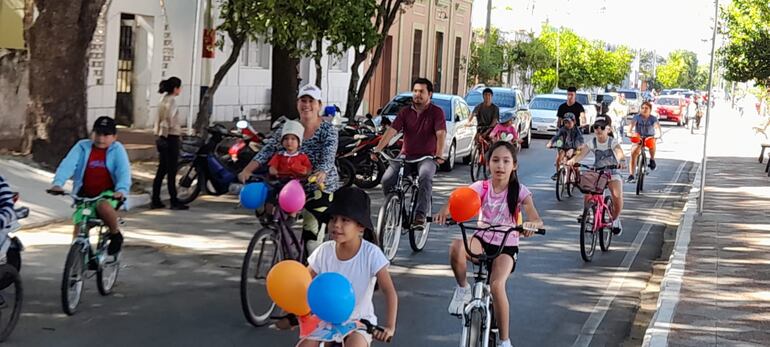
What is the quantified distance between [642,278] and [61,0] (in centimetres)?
907

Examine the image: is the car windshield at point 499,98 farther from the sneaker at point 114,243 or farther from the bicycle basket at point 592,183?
the sneaker at point 114,243

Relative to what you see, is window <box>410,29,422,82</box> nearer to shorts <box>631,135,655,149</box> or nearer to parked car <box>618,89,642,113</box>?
parked car <box>618,89,642,113</box>

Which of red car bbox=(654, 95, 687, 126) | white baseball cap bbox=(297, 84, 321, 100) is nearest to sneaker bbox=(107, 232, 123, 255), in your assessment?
white baseball cap bbox=(297, 84, 321, 100)

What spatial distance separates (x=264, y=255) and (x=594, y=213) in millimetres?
5451

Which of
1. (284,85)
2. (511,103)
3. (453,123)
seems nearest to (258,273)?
(453,123)

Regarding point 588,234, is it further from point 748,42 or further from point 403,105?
point 748,42

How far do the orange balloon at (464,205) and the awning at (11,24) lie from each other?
16.0 metres

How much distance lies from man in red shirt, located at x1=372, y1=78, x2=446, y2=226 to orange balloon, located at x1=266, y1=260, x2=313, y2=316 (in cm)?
720

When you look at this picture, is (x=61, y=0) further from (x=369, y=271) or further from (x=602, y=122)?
(x=369, y=271)

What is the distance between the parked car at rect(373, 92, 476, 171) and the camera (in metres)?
23.6

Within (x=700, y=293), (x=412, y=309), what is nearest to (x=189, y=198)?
(x=412, y=309)

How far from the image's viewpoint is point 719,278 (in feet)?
37.4

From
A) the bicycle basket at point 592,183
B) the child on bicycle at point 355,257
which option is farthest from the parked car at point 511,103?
the child on bicycle at point 355,257

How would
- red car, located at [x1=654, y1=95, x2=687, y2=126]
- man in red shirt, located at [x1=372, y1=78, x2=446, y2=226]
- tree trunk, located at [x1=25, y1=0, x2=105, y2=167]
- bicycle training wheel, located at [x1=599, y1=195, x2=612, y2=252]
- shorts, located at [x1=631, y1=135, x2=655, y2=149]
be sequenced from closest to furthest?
man in red shirt, located at [x1=372, y1=78, x2=446, y2=226] < bicycle training wheel, located at [x1=599, y1=195, x2=612, y2=252] < tree trunk, located at [x1=25, y1=0, x2=105, y2=167] < shorts, located at [x1=631, y1=135, x2=655, y2=149] < red car, located at [x1=654, y1=95, x2=687, y2=126]
